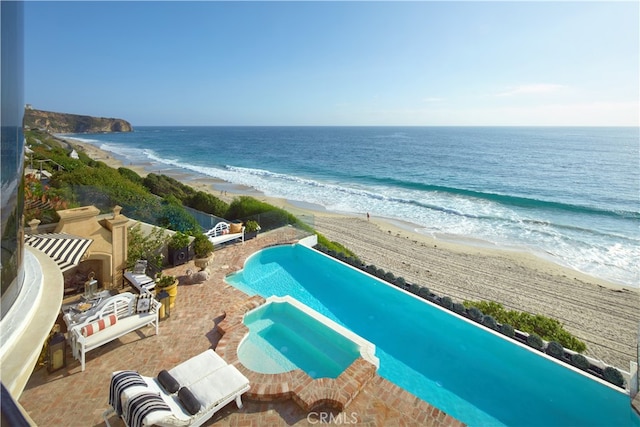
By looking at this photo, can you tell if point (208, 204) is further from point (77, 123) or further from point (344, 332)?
point (77, 123)

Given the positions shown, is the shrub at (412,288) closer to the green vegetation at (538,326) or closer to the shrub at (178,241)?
the green vegetation at (538,326)

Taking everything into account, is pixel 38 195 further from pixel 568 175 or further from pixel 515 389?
pixel 568 175

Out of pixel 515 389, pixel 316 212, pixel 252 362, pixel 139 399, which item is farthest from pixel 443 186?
pixel 139 399

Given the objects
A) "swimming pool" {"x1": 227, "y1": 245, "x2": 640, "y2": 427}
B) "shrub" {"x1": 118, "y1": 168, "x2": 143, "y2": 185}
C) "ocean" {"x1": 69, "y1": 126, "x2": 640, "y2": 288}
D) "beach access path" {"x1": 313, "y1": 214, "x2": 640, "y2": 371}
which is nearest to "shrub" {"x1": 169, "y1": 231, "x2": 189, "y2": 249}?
"swimming pool" {"x1": 227, "y1": 245, "x2": 640, "y2": 427}

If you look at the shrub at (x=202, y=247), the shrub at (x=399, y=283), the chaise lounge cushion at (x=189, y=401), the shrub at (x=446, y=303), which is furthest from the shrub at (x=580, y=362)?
the shrub at (x=202, y=247)

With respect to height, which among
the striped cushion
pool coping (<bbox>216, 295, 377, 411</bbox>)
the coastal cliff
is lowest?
pool coping (<bbox>216, 295, 377, 411</bbox>)

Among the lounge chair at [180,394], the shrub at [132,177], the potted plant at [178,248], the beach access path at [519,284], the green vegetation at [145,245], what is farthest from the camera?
the shrub at [132,177]

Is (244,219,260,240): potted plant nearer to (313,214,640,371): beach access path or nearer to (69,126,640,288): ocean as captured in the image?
(313,214,640,371): beach access path
